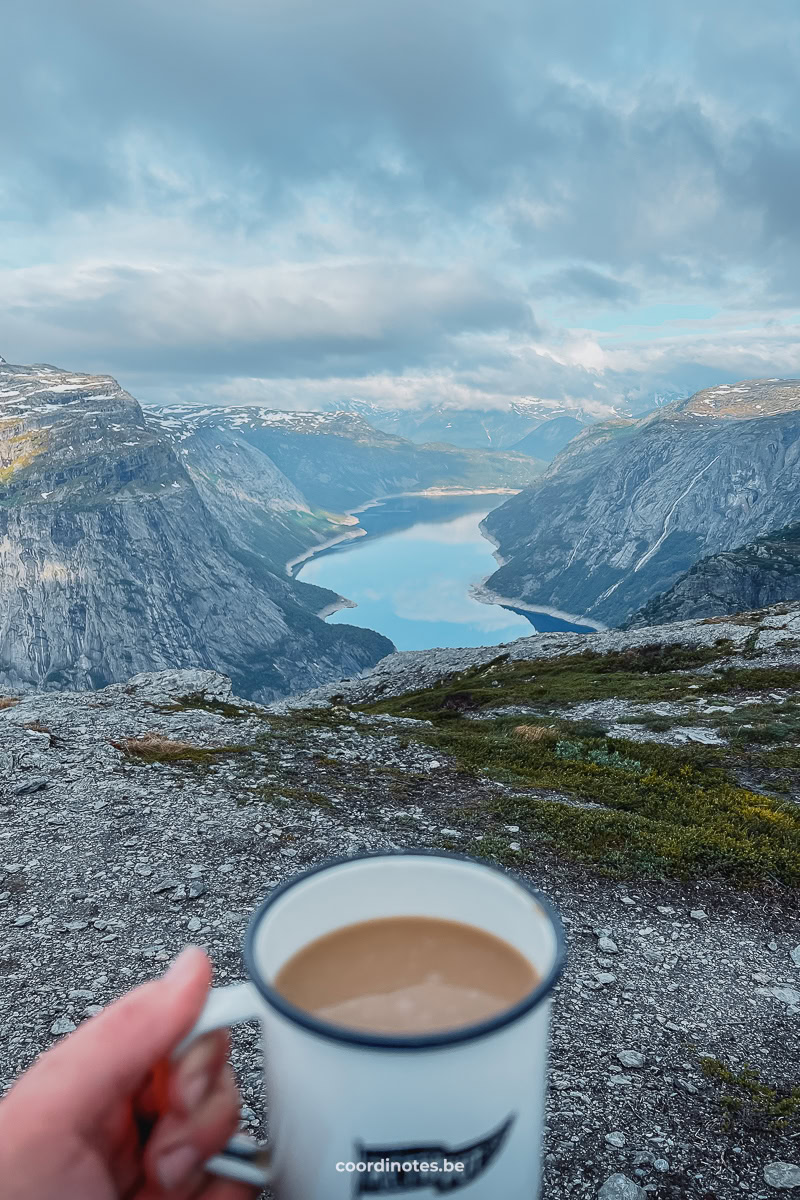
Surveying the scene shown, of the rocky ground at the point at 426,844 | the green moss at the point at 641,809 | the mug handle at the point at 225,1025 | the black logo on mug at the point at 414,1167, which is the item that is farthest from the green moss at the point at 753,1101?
the mug handle at the point at 225,1025

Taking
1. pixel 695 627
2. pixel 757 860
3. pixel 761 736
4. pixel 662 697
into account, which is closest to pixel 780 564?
pixel 695 627

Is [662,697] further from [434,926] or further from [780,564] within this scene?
[780,564]

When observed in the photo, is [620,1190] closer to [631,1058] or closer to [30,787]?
[631,1058]

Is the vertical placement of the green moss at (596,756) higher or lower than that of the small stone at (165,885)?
lower

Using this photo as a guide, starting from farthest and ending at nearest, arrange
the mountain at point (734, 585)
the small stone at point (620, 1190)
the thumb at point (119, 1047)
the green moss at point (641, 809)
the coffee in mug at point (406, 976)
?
the mountain at point (734, 585) → the green moss at point (641, 809) → the small stone at point (620, 1190) → the coffee in mug at point (406, 976) → the thumb at point (119, 1047)

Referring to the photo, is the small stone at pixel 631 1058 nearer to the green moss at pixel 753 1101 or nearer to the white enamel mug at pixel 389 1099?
the green moss at pixel 753 1101

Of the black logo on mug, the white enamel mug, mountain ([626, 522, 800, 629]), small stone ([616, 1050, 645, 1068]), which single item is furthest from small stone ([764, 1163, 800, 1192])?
mountain ([626, 522, 800, 629])
